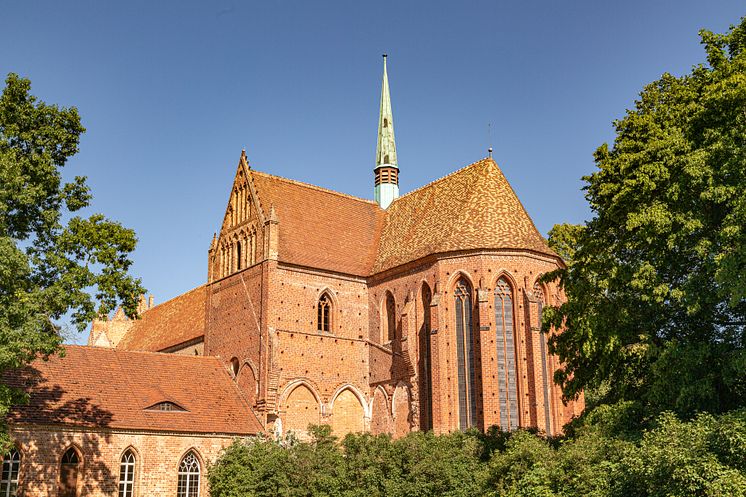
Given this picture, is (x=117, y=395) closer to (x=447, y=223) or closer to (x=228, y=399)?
(x=228, y=399)

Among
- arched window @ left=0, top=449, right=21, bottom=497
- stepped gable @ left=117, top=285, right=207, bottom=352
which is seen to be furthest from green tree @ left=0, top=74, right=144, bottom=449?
stepped gable @ left=117, top=285, right=207, bottom=352

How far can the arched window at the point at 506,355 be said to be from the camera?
34719mm

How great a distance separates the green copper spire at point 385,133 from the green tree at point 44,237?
26971 millimetres

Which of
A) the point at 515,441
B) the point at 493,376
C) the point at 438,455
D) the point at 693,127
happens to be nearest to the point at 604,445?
the point at 515,441

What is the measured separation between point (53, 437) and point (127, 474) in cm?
332

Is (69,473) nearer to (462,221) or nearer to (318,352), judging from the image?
(318,352)

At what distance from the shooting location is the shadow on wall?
Answer: 3041 cm

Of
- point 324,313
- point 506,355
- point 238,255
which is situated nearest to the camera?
point 506,355

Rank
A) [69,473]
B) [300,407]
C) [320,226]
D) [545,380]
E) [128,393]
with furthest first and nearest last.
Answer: [320,226] → [300,407] → [545,380] → [128,393] → [69,473]

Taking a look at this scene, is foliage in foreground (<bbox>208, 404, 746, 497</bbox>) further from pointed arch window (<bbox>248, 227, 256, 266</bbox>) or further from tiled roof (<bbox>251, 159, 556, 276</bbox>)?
tiled roof (<bbox>251, 159, 556, 276</bbox>)

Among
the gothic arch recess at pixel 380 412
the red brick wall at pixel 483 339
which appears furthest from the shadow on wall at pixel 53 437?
the red brick wall at pixel 483 339

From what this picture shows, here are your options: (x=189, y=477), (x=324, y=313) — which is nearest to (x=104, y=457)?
(x=189, y=477)

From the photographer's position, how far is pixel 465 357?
3612 cm

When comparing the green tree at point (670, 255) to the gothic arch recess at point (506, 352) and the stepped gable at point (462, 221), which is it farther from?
the stepped gable at point (462, 221)
